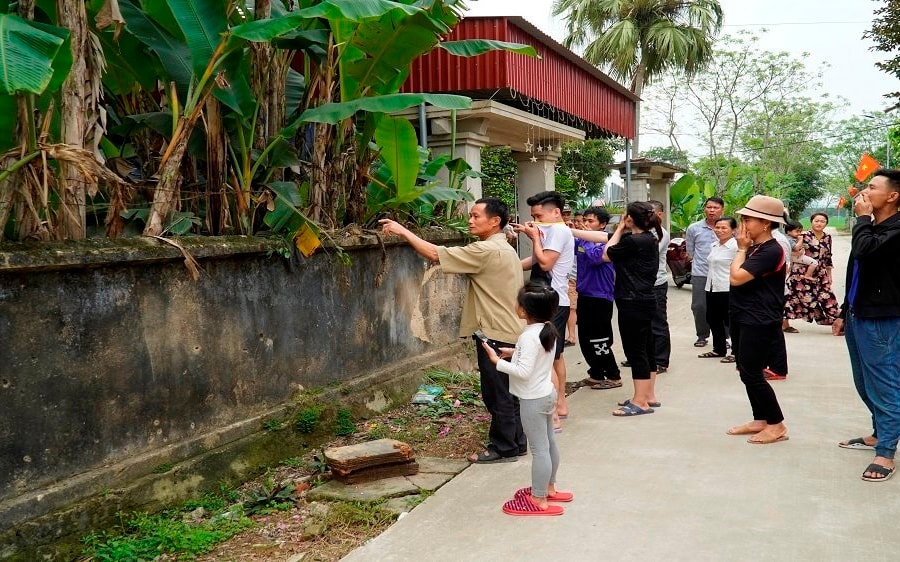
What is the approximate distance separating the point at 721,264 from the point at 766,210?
286 cm

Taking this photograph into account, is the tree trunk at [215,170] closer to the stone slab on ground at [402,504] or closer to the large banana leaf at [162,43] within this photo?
the large banana leaf at [162,43]

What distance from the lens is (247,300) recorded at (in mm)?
4910

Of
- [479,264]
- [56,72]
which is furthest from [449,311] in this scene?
[56,72]

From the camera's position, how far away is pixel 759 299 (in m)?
5.20

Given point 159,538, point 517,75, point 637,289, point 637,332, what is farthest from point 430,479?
point 517,75

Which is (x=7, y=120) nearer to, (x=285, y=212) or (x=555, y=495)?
(x=285, y=212)

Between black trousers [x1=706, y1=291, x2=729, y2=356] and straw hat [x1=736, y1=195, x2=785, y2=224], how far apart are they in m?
2.99

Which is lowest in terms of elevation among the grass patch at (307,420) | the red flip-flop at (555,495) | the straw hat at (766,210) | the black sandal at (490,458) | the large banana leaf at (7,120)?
the black sandal at (490,458)

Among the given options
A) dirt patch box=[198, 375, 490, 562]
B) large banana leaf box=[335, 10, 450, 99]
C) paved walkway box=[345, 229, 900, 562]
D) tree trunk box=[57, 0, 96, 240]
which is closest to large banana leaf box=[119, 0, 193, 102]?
tree trunk box=[57, 0, 96, 240]

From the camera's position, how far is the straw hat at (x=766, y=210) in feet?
16.8

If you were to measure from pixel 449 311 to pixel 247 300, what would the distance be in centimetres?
306

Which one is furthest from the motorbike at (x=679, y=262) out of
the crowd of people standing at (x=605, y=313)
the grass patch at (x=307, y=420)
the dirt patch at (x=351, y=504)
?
the grass patch at (x=307, y=420)

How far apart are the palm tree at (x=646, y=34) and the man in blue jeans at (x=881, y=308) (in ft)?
74.3

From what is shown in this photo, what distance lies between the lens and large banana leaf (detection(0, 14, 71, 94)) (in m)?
3.10
